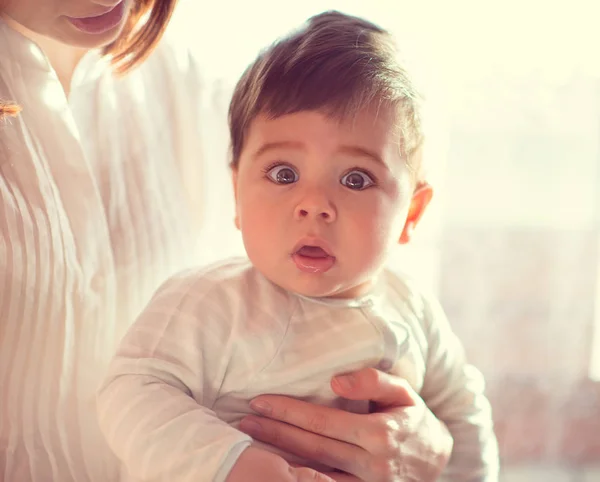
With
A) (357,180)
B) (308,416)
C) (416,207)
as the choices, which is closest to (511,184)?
(416,207)

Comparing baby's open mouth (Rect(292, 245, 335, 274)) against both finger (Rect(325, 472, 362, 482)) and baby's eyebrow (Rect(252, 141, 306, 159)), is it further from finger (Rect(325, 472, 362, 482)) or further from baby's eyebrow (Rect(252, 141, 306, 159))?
finger (Rect(325, 472, 362, 482))

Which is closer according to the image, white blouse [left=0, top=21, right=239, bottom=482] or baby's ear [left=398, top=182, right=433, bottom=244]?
white blouse [left=0, top=21, right=239, bottom=482]

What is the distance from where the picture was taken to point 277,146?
0.78 m

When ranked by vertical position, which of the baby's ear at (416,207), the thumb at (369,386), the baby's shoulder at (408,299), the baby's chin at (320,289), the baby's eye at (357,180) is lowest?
the thumb at (369,386)

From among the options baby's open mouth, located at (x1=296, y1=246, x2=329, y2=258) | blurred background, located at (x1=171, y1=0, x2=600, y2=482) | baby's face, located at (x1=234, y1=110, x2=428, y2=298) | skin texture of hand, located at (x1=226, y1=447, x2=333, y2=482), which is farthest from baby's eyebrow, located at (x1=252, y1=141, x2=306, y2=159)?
skin texture of hand, located at (x1=226, y1=447, x2=333, y2=482)

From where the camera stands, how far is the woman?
2.53 feet

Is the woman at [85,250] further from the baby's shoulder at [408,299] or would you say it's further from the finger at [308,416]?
the baby's shoulder at [408,299]

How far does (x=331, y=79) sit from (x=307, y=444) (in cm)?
41

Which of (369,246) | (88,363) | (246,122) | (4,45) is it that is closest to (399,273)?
(369,246)

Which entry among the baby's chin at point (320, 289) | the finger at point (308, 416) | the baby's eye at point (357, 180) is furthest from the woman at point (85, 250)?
the baby's eye at point (357, 180)

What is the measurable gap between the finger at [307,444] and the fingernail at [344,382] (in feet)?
0.20

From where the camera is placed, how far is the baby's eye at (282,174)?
2.60 ft

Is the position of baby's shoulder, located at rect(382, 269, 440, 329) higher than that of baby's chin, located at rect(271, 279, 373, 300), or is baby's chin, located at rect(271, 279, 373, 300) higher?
baby's chin, located at rect(271, 279, 373, 300)

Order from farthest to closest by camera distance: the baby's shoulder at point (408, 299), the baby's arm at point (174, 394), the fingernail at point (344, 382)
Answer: the baby's shoulder at point (408, 299) → the fingernail at point (344, 382) → the baby's arm at point (174, 394)
